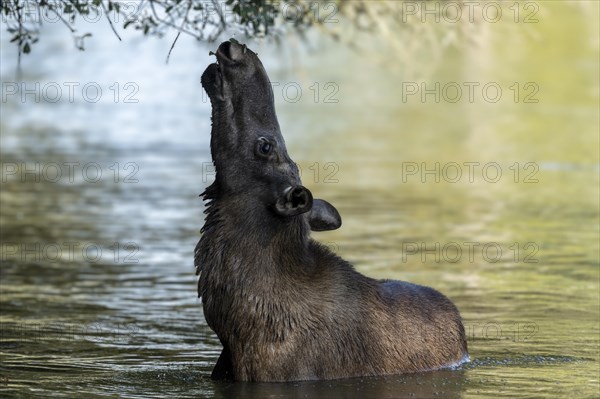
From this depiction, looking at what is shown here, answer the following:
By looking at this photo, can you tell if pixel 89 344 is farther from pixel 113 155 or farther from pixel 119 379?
pixel 113 155

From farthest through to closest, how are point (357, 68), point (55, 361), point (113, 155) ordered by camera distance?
point (357, 68), point (113, 155), point (55, 361)

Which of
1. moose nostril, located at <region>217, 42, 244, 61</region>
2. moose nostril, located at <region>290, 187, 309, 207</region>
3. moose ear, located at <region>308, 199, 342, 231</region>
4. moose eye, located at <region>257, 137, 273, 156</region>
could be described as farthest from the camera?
moose ear, located at <region>308, 199, 342, 231</region>

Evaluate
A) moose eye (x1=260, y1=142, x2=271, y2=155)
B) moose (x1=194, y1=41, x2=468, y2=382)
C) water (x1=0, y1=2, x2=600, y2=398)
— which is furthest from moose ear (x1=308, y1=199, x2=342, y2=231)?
water (x1=0, y1=2, x2=600, y2=398)

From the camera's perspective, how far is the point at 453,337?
10.4 metres

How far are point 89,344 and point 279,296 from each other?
290cm

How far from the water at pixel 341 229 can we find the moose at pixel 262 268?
0.22m

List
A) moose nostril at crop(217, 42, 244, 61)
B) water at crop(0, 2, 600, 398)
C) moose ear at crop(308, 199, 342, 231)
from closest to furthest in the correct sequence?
moose nostril at crop(217, 42, 244, 61)
moose ear at crop(308, 199, 342, 231)
water at crop(0, 2, 600, 398)

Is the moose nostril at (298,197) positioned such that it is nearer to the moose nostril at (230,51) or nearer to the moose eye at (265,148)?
the moose eye at (265,148)

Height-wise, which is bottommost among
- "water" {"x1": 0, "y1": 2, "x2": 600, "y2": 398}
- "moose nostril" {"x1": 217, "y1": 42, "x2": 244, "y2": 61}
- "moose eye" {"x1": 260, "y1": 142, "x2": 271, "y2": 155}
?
"water" {"x1": 0, "y1": 2, "x2": 600, "y2": 398}

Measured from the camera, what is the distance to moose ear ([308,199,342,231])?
9.79 meters

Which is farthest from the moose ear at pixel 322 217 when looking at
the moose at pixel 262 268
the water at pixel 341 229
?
the water at pixel 341 229

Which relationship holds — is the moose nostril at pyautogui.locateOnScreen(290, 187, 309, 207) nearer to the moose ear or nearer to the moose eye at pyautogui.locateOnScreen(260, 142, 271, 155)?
the moose eye at pyautogui.locateOnScreen(260, 142, 271, 155)

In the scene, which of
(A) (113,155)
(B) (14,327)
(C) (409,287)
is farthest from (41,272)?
(A) (113,155)

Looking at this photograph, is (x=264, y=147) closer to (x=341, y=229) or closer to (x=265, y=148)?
(x=265, y=148)
